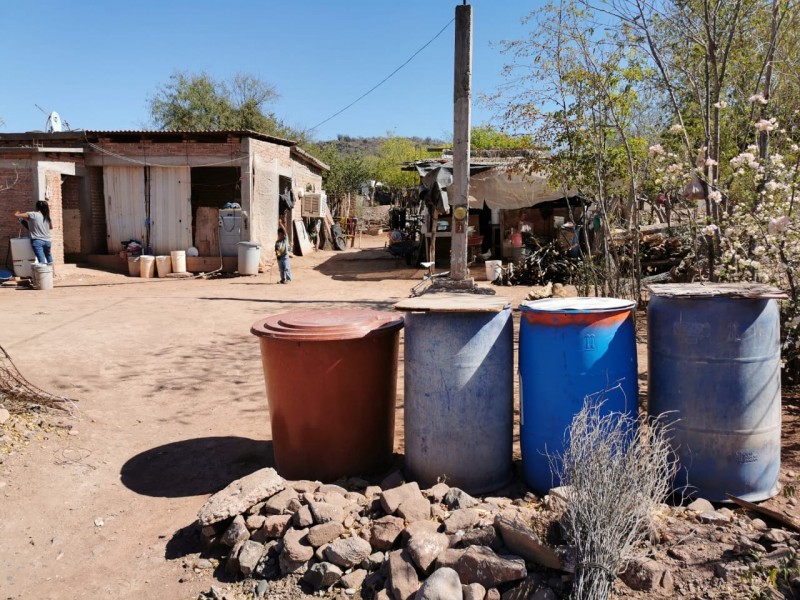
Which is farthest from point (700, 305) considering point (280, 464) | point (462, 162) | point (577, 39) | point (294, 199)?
point (294, 199)

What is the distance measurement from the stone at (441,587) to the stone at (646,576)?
0.69 metres

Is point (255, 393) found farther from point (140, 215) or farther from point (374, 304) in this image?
point (140, 215)

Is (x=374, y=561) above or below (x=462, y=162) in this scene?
below

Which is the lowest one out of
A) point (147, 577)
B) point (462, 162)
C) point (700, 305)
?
point (147, 577)

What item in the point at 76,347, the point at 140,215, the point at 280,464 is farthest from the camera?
the point at 140,215

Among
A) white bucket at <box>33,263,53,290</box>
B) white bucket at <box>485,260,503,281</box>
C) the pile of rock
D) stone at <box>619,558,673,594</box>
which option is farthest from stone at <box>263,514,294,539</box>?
white bucket at <box>33,263,53,290</box>

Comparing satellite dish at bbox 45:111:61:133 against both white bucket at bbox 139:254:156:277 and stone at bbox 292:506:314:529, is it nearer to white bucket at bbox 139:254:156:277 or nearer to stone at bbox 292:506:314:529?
white bucket at bbox 139:254:156:277

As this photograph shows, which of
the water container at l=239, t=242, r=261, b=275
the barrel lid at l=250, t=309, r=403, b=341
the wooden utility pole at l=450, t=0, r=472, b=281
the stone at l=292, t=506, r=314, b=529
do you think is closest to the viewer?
the stone at l=292, t=506, r=314, b=529

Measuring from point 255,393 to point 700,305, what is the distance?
4176 millimetres

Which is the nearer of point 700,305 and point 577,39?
point 700,305

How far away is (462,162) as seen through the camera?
9086 mm

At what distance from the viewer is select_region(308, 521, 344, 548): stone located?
9.93 ft

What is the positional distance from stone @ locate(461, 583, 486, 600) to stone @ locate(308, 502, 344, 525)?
0.77 metres

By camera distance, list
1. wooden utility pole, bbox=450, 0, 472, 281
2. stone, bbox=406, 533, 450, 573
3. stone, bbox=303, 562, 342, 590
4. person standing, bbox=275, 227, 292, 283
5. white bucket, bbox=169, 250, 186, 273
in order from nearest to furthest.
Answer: stone, bbox=406, 533, 450, 573 < stone, bbox=303, 562, 342, 590 < wooden utility pole, bbox=450, 0, 472, 281 < person standing, bbox=275, 227, 292, 283 < white bucket, bbox=169, 250, 186, 273
